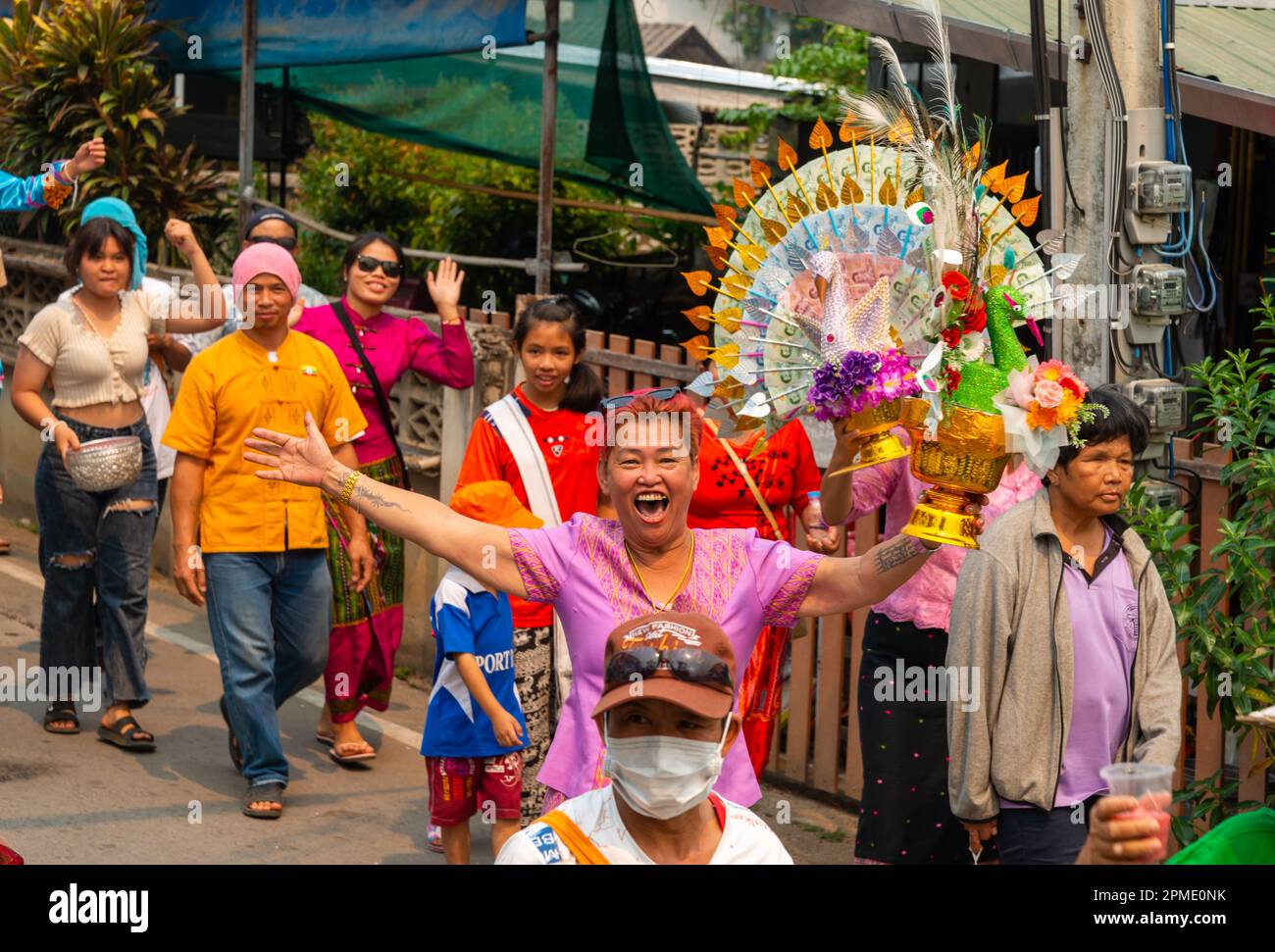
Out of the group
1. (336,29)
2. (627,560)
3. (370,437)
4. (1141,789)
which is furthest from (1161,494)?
(336,29)

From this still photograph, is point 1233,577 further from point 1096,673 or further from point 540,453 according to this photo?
point 540,453

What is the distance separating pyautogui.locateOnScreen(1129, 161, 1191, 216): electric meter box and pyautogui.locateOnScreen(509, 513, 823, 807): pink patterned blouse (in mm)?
1758

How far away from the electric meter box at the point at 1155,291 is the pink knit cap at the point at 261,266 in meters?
3.01

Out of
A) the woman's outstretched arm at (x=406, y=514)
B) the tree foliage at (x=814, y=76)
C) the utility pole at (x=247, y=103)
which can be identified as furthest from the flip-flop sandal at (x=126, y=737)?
the tree foliage at (x=814, y=76)

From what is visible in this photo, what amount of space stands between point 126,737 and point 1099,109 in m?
4.49

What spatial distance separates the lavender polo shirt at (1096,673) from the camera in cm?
476

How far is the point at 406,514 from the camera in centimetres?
414

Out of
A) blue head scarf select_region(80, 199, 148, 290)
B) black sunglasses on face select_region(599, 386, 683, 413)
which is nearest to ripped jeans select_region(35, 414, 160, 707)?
blue head scarf select_region(80, 199, 148, 290)

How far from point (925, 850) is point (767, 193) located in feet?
6.98

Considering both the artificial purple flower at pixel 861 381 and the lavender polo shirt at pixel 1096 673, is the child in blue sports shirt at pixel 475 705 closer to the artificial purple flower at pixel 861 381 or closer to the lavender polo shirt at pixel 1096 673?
the lavender polo shirt at pixel 1096 673

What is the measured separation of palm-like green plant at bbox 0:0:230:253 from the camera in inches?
462

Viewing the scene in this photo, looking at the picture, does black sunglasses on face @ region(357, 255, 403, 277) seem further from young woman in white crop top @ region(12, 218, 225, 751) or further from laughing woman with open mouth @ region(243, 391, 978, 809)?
laughing woman with open mouth @ region(243, 391, 978, 809)

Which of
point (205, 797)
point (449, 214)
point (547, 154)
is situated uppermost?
point (449, 214)

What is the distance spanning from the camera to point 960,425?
151 inches
